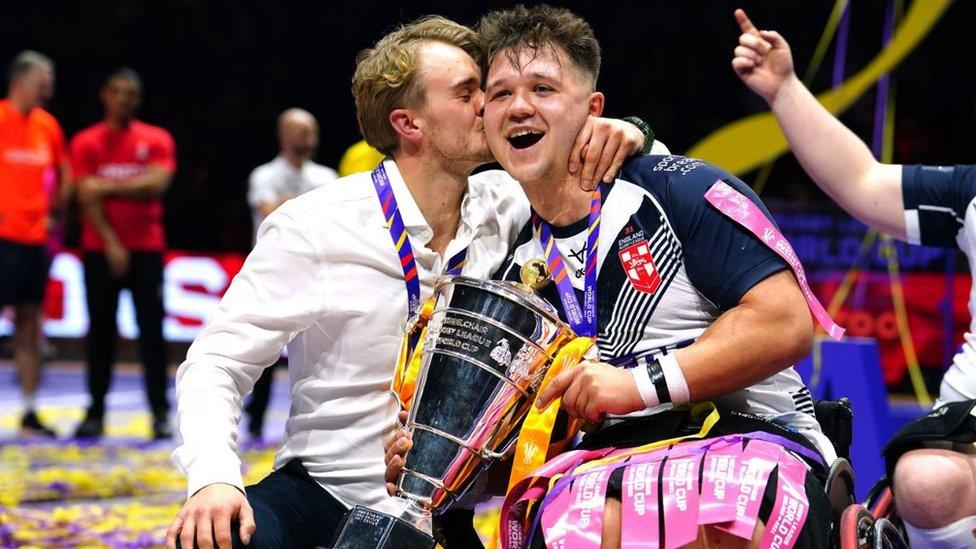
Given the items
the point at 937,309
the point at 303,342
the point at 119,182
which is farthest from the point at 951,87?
the point at 303,342

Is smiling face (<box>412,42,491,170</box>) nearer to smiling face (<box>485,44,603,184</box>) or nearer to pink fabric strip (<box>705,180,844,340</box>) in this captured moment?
smiling face (<box>485,44,603,184</box>)

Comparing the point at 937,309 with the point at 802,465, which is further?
the point at 937,309

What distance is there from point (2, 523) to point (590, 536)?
3.71m

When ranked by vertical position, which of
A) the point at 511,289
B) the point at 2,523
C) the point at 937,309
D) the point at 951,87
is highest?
the point at 951,87

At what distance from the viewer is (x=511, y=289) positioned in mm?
2238

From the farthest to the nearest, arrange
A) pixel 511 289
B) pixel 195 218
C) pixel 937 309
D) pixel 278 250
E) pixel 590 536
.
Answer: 1. pixel 195 218
2. pixel 937 309
3. pixel 278 250
4. pixel 511 289
5. pixel 590 536

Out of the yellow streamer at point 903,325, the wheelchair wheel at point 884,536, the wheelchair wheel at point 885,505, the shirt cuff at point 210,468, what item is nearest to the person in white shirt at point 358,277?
the shirt cuff at point 210,468

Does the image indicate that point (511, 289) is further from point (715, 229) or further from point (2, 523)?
point (2, 523)

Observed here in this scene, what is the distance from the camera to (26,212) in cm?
706

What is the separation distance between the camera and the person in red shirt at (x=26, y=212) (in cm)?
698

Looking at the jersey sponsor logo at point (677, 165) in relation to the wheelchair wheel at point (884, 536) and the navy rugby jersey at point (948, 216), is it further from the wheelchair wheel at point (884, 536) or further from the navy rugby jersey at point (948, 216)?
the navy rugby jersey at point (948, 216)

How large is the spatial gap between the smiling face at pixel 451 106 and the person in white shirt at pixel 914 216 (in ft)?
2.33

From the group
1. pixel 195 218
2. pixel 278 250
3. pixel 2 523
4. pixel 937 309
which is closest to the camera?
pixel 278 250

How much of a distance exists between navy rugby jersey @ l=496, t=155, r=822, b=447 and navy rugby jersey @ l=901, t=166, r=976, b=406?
0.76 m
